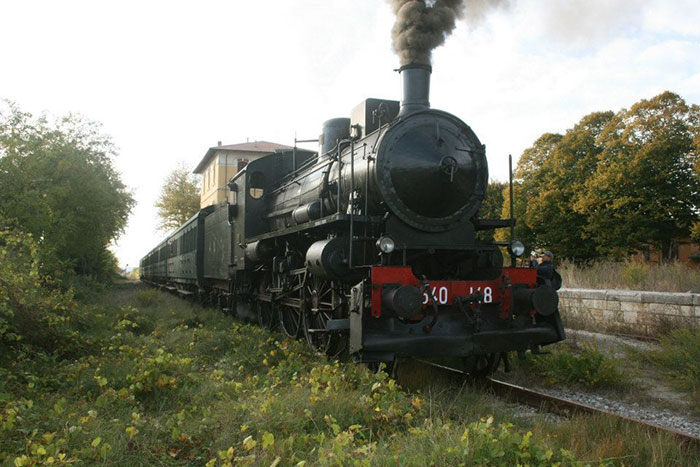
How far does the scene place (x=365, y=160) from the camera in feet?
21.4

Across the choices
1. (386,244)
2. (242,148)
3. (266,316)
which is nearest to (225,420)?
(386,244)

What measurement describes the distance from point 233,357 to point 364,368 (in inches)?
86.7

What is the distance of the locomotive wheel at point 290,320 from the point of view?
8.34 meters

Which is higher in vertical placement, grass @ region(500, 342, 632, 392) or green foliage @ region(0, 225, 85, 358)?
green foliage @ region(0, 225, 85, 358)

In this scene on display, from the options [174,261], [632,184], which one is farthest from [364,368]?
[632,184]

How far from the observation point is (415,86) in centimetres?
679

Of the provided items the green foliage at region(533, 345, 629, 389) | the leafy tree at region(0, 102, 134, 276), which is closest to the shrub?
the leafy tree at region(0, 102, 134, 276)

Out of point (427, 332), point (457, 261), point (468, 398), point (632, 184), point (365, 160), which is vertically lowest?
point (468, 398)

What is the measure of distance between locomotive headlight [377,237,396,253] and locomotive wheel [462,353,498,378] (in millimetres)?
1772

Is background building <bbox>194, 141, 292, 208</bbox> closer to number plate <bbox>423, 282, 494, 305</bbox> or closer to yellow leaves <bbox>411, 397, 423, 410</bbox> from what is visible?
number plate <bbox>423, 282, 494, 305</bbox>

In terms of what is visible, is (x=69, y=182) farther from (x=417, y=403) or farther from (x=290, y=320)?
(x=417, y=403)

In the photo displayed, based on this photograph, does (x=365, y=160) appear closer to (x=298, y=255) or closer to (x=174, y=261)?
(x=298, y=255)

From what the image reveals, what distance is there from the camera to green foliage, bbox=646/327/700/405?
19.9 feet

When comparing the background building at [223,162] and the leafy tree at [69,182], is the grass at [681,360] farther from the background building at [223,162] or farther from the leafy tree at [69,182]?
the background building at [223,162]
